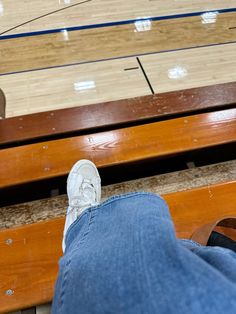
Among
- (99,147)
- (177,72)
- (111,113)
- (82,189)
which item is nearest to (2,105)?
(111,113)

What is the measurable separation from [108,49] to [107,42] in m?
0.11

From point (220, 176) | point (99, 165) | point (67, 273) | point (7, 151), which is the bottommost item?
point (220, 176)

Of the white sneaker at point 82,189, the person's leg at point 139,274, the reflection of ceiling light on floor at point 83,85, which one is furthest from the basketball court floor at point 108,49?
the person's leg at point 139,274

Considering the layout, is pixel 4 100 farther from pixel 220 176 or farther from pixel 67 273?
pixel 67 273

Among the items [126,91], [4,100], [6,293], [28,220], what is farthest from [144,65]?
[6,293]

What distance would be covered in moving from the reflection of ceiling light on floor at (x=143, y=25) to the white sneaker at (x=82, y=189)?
1868mm

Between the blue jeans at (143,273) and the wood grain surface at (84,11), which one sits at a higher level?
the wood grain surface at (84,11)

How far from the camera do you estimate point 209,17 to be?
9.16ft

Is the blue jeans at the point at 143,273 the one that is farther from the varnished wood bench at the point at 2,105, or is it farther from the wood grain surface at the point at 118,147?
the varnished wood bench at the point at 2,105

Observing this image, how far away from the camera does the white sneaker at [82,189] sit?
97 centimetres

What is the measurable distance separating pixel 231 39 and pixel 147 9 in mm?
923

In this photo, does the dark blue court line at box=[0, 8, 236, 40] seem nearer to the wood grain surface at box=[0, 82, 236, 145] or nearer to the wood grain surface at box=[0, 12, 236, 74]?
the wood grain surface at box=[0, 12, 236, 74]

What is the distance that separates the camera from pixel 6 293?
0.91m

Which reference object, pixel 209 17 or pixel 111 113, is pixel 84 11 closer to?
pixel 209 17
